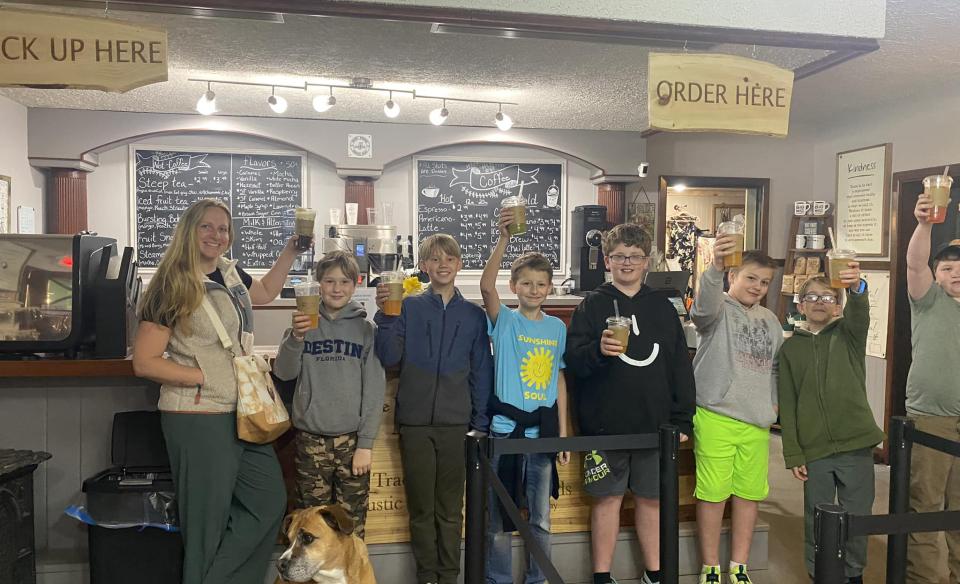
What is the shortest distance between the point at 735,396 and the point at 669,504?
90 centimetres

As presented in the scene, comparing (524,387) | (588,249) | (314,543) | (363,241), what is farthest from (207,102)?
(314,543)

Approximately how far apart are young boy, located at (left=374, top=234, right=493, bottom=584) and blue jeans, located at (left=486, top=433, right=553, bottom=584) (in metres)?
0.13

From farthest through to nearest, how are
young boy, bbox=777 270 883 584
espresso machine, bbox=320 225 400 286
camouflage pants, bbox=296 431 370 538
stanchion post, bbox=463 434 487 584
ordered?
espresso machine, bbox=320 225 400 286 < young boy, bbox=777 270 883 584 < camouflage pants, bbox=296 431 370 538 < stanchion post, bbox=463 434 487 584

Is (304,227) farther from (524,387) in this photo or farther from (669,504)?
(669,504)

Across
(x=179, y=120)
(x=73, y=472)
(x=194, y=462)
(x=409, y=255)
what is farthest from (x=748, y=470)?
(x=179, y=120)

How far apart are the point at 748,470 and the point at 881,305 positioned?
134 inches

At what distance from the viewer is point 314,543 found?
2.05 meters

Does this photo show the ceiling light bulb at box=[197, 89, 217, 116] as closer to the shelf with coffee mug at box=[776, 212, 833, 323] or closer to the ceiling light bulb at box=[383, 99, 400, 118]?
the ceiling light bulb at box=[383, 99, 400, 118]

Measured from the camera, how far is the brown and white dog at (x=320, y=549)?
2041 mm

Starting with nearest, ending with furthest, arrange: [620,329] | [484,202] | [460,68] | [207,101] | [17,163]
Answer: [620,329] < [460,68] < [207,101] < [17,163] < [484,202]

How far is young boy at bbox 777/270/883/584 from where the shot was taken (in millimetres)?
2713

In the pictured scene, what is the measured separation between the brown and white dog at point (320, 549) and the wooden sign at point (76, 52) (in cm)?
142

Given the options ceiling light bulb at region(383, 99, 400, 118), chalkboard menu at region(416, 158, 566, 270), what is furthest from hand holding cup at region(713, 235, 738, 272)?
chalkboard menu at region(416, 158, 566, 270)

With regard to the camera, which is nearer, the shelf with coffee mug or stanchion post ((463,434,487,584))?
stanchion post ((463,434,487,584))
